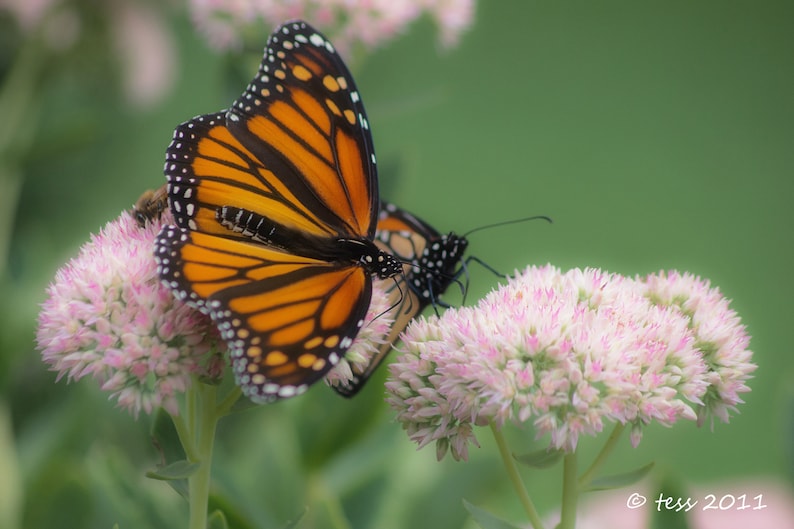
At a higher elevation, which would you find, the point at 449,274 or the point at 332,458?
the point at 449,274


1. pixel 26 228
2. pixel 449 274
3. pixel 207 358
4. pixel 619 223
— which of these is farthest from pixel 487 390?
pixel 619 223

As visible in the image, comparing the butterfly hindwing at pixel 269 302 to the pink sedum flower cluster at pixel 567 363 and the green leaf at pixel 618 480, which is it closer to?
the pink sedum flower cluster at pixel 567 363

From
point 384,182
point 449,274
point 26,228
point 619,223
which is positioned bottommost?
point 449,274

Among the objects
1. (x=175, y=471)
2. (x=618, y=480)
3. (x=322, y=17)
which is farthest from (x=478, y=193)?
(x=175, y=471)

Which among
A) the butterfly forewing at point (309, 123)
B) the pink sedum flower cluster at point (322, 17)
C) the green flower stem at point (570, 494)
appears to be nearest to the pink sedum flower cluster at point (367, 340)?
the butterfly forewing at point (309, 123)

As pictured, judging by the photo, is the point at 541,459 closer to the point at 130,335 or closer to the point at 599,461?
the point at 599,461

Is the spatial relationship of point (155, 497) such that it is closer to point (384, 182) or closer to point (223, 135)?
point (223, 135)
